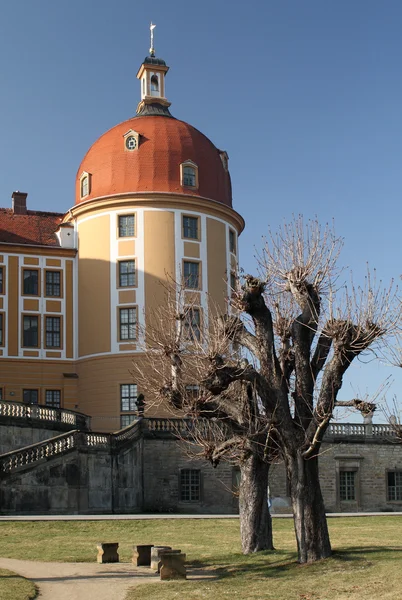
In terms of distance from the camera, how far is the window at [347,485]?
44438 millimetres

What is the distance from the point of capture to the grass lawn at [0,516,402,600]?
16.0 metres

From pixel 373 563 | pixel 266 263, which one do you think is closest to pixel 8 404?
pixel 266 263

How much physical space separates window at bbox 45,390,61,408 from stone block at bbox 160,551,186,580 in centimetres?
3205

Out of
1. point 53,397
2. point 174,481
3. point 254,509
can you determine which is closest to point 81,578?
point 254,509

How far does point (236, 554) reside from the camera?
20406 mm

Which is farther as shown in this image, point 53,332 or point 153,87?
point 153,87

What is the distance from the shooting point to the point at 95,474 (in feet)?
115

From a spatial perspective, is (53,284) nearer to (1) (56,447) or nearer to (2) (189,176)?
(2) (189,176)

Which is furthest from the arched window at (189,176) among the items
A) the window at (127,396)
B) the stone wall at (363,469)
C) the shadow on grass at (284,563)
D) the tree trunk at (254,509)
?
the shadow on grass at (284,563)

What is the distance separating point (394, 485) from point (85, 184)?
23233 mm

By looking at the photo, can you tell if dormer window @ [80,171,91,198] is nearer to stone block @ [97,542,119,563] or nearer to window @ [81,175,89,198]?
window @ [81,175,89,198]

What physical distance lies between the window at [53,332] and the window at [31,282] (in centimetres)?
174

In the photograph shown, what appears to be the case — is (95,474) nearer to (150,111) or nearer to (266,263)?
(266,263)

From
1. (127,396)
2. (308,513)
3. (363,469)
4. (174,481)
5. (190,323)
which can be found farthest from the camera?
→ (127,396)
